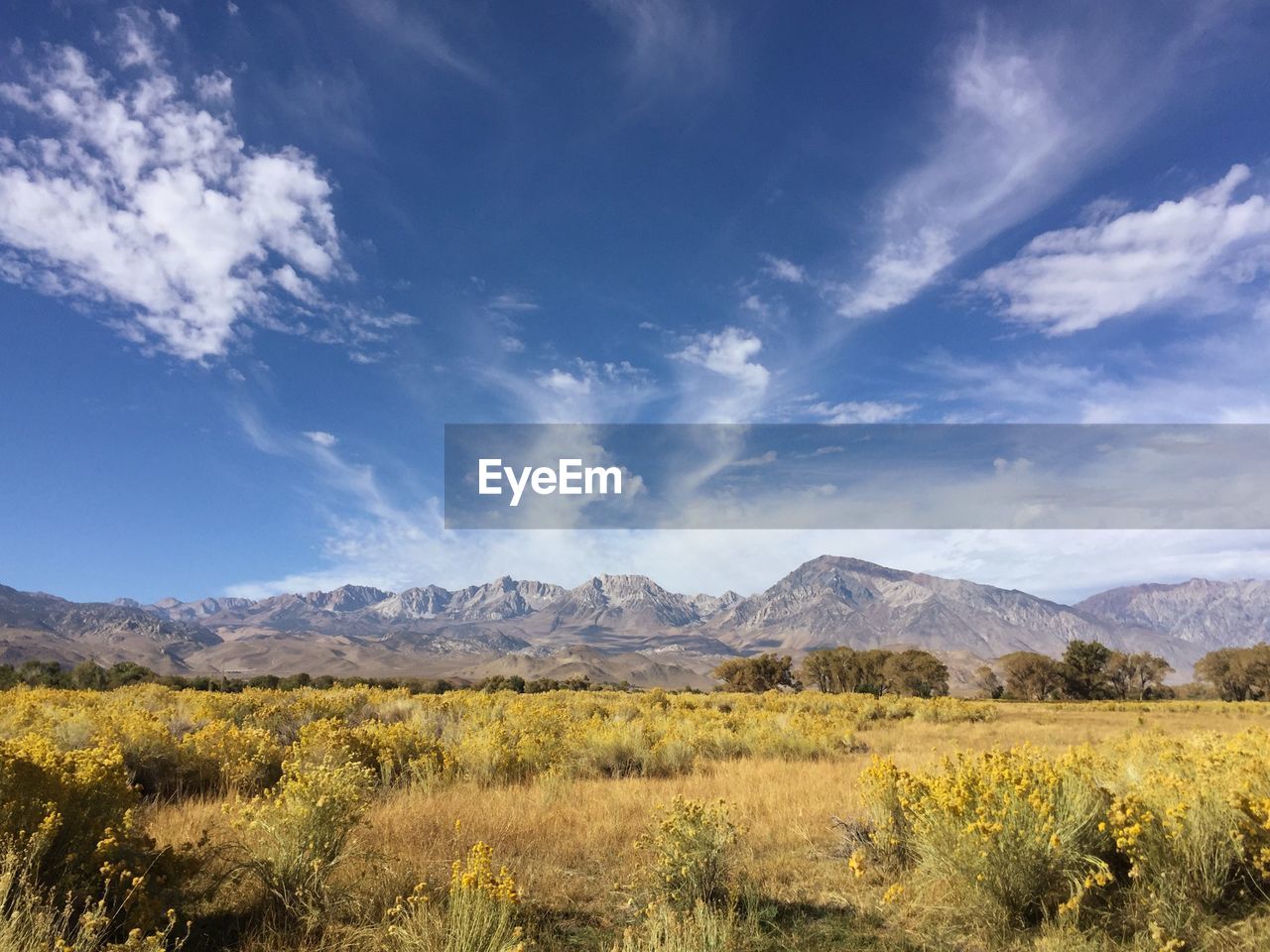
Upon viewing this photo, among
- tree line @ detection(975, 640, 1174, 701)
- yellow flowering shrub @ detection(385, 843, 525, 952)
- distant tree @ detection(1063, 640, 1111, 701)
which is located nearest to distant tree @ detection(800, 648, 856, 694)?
tree line @ detection(975, 640, 1174, 701)

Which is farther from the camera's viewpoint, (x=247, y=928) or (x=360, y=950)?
(x=247, y=928)

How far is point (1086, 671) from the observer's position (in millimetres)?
65875

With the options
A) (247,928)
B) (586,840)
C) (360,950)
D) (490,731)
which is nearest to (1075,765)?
(586,840)

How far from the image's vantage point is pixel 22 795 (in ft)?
15.4

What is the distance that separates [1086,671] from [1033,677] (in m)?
5.11

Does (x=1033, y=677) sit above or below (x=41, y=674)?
below

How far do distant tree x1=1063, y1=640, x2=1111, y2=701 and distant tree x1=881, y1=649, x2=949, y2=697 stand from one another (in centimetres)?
1162

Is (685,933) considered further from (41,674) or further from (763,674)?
(763,674)

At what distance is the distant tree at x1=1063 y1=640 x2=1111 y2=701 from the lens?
6550 centimetres

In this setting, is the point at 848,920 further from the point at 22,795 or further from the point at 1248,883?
the point at 22,795

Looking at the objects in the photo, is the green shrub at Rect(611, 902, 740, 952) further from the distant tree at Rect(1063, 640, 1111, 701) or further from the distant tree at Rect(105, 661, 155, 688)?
the distant tree at Rect(1063, 640, 1111, 701)

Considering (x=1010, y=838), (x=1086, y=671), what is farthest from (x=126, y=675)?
(x=1086, y=671)

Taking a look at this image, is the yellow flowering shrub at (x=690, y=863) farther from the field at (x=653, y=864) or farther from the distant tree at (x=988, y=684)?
the distant tree at (x=988, y=684)

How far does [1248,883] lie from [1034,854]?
1940 millimetres
